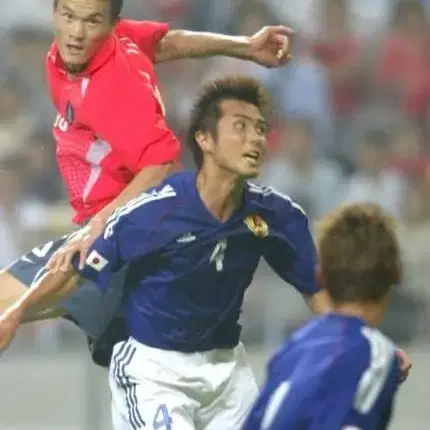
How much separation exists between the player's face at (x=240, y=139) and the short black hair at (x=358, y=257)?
821 mm

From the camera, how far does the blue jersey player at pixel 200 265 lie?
3.70 meters

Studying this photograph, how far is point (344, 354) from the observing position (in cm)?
271

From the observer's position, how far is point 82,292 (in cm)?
394

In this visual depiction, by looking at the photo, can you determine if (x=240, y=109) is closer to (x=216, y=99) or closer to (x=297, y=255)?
(x=216, y=99)

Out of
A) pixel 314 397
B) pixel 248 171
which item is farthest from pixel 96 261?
pixel 314 397

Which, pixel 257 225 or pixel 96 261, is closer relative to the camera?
pixel 96 261

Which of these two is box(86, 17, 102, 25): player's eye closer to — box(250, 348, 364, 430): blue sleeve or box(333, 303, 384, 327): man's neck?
box(333, 303, 384, 327): man's neck

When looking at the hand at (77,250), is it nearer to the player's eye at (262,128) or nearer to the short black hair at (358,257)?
the player's eye at (262,128)

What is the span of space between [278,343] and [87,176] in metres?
1.57

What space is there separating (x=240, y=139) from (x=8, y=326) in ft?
2.07

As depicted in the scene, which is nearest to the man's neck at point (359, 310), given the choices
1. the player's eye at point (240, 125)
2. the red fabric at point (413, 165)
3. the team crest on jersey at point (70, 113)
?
the player's eye at point (240, 125)

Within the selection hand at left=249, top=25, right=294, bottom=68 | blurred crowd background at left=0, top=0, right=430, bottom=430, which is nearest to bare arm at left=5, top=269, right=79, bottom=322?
hand at left=249, top=25, right=294, bottom=68

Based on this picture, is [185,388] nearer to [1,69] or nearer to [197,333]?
[197,333]

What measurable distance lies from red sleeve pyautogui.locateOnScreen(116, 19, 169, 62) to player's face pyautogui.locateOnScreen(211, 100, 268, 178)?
379 mm
